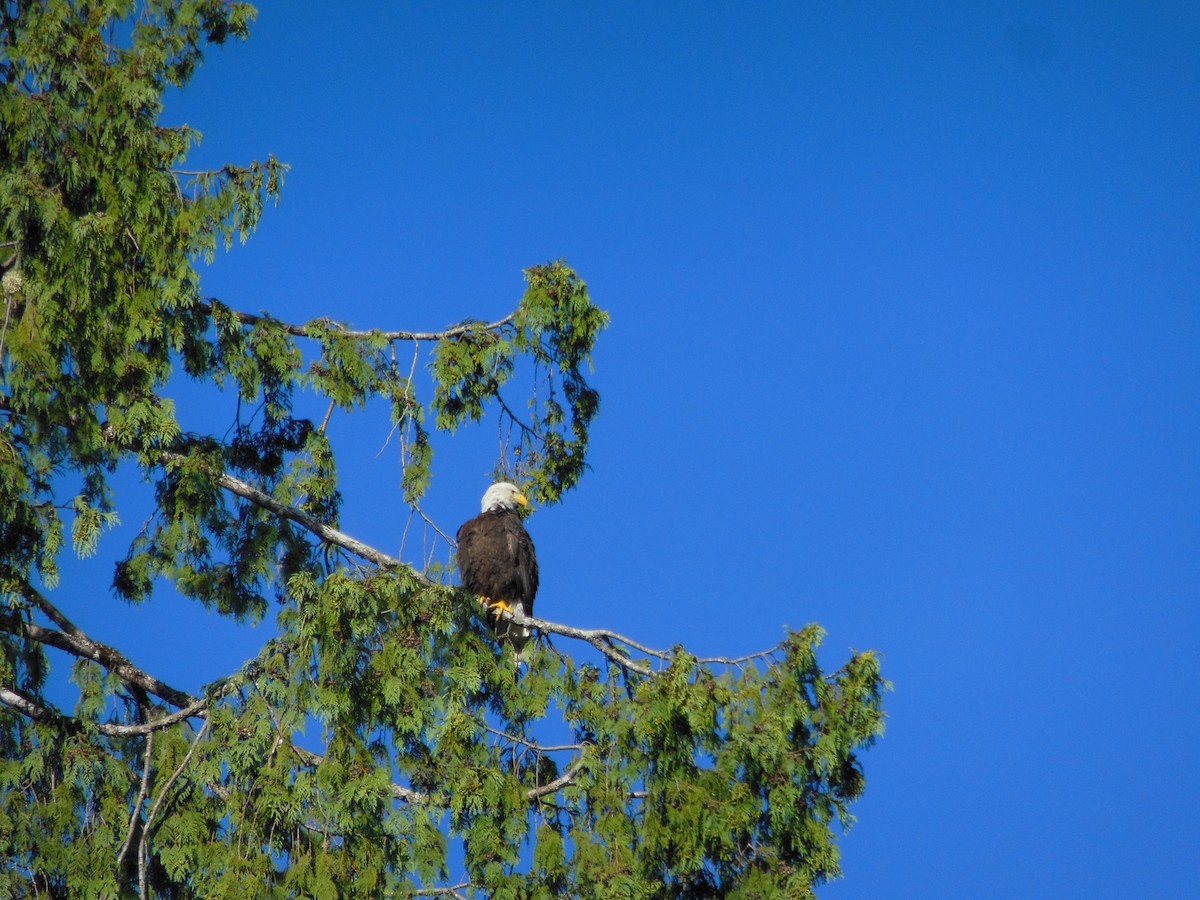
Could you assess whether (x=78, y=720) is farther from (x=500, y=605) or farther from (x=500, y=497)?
(x=500, y=497)

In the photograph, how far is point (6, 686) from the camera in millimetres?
6637

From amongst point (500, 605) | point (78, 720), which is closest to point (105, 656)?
point (78, 720)

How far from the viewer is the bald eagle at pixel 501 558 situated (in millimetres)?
9312

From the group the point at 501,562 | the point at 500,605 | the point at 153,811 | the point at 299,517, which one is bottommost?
the point at 153,811

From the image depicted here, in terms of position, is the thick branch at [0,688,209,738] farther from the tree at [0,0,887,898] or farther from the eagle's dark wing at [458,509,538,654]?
the eagle's dark wing at [458,509,538,654]

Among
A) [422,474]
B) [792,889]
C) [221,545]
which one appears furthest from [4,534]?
[792,889]

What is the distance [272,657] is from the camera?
239 inches

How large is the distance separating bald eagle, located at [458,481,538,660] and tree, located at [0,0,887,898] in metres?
1.96

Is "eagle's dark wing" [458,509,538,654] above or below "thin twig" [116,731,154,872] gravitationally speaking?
above

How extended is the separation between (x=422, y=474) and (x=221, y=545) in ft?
3.23

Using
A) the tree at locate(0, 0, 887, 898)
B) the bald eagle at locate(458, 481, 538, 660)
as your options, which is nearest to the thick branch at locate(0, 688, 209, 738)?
the tree at locate(0, 0, 887, 898)

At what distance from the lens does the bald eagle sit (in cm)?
931

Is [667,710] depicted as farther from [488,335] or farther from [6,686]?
[6,686]

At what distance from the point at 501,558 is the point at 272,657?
133 inches
